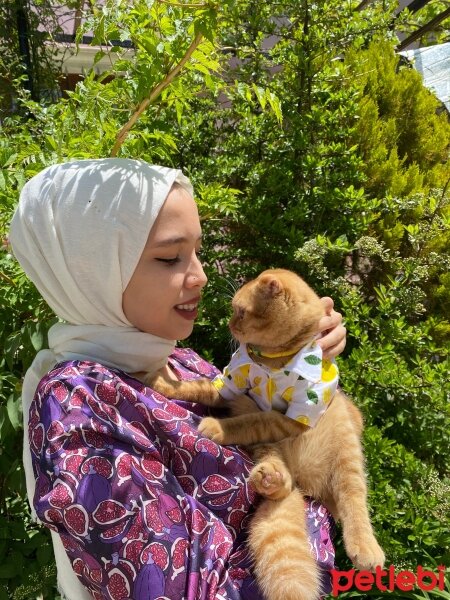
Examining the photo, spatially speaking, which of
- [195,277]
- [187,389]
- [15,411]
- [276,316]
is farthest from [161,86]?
[15,411]

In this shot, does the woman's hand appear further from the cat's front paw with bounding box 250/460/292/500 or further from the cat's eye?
→ the cat's front paw with bounding box 250/460/292/500

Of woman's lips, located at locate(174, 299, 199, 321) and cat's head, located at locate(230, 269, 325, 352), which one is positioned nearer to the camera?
woman's lips, located at locate(174, 299, 199, 321)

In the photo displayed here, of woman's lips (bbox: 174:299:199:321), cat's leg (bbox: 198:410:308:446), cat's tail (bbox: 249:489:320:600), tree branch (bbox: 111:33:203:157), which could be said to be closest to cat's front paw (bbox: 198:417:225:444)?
cat's leg (bbox: 198:410:308:446)

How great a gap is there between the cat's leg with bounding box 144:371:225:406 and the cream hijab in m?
0.09

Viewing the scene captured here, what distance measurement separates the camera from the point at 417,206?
11.0 ft

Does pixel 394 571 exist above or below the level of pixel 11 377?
below

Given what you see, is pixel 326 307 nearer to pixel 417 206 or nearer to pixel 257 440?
pixel 257 440

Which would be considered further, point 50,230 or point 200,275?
point 200,275

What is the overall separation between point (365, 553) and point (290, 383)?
589 mm

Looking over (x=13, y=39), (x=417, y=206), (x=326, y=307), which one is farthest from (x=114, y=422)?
(x=13, y=39)

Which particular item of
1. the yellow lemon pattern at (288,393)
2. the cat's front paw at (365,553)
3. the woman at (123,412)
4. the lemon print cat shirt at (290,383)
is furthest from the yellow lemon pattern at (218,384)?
the cat's front paw at (365,553)

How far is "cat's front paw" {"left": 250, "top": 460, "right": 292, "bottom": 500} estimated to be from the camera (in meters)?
1.58

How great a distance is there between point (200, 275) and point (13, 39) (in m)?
5.14

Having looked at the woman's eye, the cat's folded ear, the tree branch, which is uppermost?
the tree branch
